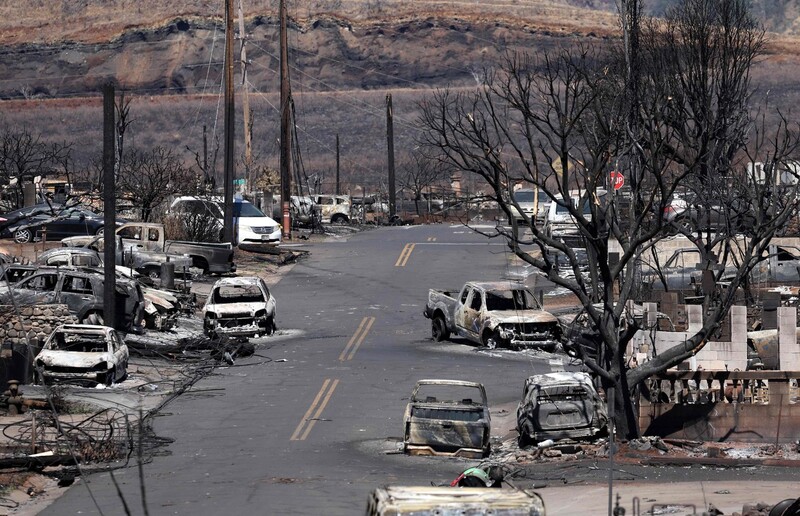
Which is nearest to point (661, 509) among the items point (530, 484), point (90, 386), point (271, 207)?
point (530, 484)

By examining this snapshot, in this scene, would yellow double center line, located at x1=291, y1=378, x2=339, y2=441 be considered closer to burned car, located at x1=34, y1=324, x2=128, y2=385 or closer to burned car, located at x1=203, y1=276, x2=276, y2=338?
burned car, located at x1=34, y1=324, x2=128, y2=385

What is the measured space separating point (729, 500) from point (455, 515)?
8243 mm

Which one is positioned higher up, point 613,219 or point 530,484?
point 613,219

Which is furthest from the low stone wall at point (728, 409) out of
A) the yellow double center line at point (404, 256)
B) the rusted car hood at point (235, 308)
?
the yellow double center line at point (404, 256)

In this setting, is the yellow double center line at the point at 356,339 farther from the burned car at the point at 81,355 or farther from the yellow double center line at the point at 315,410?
the burned car at the point at 81,355

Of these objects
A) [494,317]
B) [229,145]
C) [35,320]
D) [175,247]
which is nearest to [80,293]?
[35,320]

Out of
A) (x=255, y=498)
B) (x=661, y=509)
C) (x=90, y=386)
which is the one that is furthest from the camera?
(x=90, y=386)

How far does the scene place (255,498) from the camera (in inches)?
779

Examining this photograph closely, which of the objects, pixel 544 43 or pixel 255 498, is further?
pixel 544 43

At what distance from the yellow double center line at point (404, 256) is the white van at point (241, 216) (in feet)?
15.5

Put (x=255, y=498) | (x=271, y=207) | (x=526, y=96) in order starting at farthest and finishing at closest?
(x=271, y=207)
(x=526, y=96)
(x=255, y=498)

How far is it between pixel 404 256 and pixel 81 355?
22907mm

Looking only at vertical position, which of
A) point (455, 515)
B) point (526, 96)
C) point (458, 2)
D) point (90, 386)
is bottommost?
point (90, 386)

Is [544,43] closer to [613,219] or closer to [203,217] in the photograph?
[203,217]
